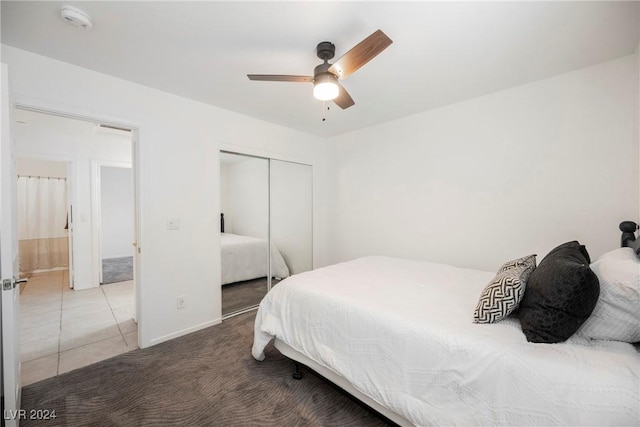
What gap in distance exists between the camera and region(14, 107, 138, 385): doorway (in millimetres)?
2385

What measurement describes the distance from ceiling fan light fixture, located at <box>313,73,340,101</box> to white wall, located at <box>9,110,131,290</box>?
160 inches

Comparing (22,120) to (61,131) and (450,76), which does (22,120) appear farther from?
(450,76)

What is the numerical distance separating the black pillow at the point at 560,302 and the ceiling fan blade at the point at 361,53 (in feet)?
4.63

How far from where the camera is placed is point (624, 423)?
865mm

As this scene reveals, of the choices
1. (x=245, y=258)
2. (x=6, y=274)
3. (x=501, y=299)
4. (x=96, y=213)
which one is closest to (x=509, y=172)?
(x=501, y=299)

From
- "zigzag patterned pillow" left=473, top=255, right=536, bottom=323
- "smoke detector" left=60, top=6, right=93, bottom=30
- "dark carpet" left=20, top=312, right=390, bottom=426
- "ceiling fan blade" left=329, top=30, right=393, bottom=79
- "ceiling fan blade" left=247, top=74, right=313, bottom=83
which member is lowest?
"dark carpet" left=20, top=312, right=390, bottom=426

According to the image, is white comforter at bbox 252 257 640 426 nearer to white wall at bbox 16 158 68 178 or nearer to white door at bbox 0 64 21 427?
white door at bbox 0 64 21 427

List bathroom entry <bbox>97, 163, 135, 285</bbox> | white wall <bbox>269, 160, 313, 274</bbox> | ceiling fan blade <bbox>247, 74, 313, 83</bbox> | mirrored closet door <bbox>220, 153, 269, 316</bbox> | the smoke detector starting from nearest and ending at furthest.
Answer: the smoke detector, ceiling fan blade <bbox>247, 74, 313, 83</bbox>, mirrored closet door <bbox>220, 153, 269, 316</bbox>, white wall <bbox>269, 160, 313, 274</bbox>, bathroom entry <bbox>97, 163, 135, 285</bbox>

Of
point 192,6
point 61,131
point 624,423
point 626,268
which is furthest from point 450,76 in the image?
point 61,131

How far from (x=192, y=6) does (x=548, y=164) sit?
119 inches

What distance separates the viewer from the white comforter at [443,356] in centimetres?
95

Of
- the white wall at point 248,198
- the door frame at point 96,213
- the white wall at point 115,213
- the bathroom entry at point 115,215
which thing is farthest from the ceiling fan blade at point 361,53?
the white wall at point 115,213

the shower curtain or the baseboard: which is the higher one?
the shower curtain

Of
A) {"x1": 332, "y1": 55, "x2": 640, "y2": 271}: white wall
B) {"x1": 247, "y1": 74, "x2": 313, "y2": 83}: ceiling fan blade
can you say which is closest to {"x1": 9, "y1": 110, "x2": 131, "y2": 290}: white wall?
{"x1": 247, "y1": 74, "x2": 313, "y2": 83}: ceiling fan blade
